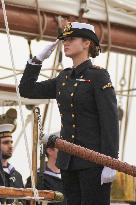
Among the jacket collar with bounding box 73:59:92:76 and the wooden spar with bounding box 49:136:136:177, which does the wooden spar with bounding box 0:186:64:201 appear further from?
the jacket collar with bounding box 73:59:92:76

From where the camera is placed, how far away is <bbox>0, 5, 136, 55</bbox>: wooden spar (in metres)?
5.68

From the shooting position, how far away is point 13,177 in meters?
5.87

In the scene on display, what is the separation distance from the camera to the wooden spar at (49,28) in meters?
5.68

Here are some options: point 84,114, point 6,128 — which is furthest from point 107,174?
point 6,128

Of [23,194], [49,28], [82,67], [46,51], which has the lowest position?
[23,194]

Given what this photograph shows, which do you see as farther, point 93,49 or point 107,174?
point 93,49

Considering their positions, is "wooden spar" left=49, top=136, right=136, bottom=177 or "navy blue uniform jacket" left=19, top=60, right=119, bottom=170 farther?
"navy blue uniform jacket" left=19, top=60, right=119, bottom=170

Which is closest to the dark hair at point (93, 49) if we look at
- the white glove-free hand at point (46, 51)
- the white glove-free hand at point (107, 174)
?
the white glove-free hand at point (46, 51)

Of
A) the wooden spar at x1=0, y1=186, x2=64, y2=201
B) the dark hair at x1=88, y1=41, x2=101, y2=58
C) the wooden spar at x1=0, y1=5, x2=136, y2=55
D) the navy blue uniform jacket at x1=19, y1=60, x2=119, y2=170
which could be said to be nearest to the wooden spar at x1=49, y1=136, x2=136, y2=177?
the wooden spar at x1=0, y1=186, x2=64, y2=201

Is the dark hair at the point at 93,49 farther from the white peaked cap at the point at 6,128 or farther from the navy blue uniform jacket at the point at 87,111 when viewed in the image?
the white peaked cap at the point at 6,128

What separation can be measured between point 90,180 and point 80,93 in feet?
1.40

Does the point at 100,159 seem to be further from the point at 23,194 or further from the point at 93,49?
the point at 93,49

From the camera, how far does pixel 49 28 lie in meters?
5.89

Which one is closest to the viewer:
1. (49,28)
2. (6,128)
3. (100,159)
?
(100,159)
